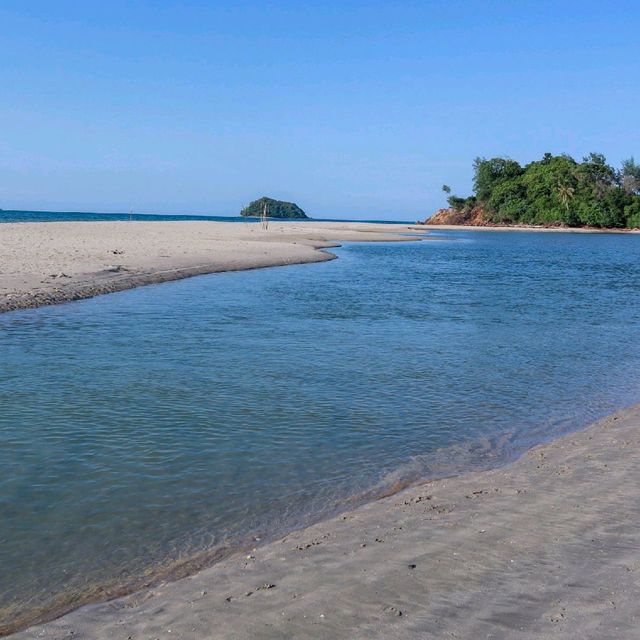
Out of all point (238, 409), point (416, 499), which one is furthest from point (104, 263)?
point (416, 499)

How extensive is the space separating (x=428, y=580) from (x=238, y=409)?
5.46 m

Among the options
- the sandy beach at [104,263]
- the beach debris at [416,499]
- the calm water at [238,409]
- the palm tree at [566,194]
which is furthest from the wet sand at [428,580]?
the palm tree at [566,194]

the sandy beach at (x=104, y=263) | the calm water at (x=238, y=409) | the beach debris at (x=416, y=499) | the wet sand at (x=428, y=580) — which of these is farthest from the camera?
the sandy beach at (x=104, y=263)

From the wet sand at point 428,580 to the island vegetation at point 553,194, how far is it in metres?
120

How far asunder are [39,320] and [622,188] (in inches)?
4822

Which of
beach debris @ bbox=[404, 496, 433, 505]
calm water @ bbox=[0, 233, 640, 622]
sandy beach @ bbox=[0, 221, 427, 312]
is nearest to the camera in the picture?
calm water @ bbox=[0, 233, 640, 622]

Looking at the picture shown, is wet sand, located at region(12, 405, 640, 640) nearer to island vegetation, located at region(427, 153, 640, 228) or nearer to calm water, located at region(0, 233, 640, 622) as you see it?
calm water, located at region(0, 233, 640, 622)

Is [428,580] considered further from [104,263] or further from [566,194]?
[566,194]

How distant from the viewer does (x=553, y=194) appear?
397 ft

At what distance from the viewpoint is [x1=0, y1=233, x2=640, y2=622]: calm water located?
6.34 meters

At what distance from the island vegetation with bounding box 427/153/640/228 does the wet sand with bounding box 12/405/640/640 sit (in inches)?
4724

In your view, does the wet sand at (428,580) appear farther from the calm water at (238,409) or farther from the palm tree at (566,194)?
the palm tree at (566,194)

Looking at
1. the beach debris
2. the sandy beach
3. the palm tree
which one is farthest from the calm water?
the palm tree

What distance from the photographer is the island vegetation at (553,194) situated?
118 meters
